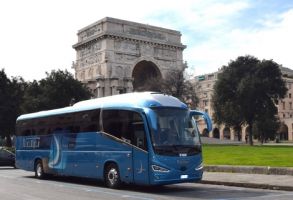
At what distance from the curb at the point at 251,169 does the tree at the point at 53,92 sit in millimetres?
51297

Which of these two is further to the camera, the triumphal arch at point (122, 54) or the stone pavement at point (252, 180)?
the triumphal arch at point (122, 54)

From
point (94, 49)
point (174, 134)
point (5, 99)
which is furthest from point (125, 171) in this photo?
point (94, 49)

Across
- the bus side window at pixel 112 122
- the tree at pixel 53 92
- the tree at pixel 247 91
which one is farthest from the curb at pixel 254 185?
the tree at pixel 53 92

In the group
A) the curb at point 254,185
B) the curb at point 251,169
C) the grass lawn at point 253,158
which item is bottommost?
the curb at point 254,185

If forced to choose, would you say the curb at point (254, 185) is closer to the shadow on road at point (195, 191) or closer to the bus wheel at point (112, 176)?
the shadow on road at point (195, 191)

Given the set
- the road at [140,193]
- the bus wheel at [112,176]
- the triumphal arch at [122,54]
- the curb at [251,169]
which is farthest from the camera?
the triumphal arch at [122,54]

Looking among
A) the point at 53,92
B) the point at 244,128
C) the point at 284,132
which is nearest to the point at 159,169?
the point at 53,92

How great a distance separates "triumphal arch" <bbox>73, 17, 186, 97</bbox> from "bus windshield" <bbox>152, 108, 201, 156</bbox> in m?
90.5

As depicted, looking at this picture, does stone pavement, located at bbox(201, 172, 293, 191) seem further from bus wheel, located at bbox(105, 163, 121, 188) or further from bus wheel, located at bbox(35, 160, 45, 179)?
bus wheel, located at bbox(35, 160, 45, 179)

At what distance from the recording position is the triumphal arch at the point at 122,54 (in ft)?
367

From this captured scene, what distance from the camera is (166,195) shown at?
625 inches

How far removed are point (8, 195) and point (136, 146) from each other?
178 inches

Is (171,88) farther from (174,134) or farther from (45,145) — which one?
(174,134)

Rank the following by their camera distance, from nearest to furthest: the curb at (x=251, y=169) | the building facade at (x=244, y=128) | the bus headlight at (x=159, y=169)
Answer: the bus headlight at (x=159, y=169) → the curb at (x=251, y=169) → the building facade at (x=244, y=128)
